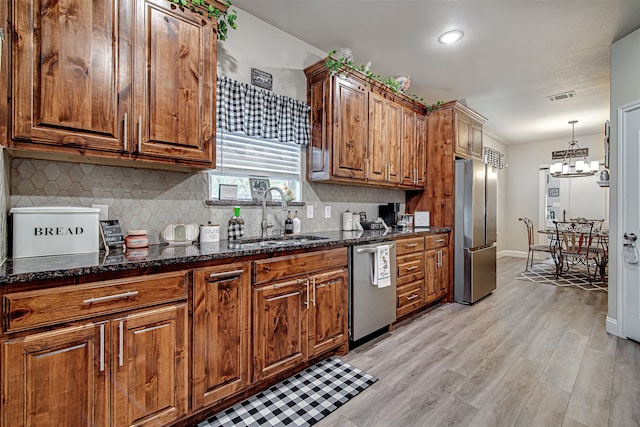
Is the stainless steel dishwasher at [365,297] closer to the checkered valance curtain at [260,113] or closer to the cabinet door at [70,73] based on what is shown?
the checkered valance curtain at [260,113]

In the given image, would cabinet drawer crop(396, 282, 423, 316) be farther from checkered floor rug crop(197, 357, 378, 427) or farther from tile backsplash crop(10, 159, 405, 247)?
tile backsplash crop(10, 159, 405, 247)

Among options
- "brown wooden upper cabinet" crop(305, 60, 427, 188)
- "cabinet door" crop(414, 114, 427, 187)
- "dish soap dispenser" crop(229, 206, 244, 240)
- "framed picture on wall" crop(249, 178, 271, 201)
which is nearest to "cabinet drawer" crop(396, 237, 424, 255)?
"brown wooden upper cabinet" crop(305, 60, 427, 188)

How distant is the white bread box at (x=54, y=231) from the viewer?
55.7 inches

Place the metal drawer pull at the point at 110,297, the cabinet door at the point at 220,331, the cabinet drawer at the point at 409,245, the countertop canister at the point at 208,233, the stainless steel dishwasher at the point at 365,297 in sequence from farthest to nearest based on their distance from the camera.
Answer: the cabinet drawer at the point at 409,245
the stainless steel dishwasher at the point at 365,297
the countertop canister at the point at 208,233
the cabinet door at the point at 220,331
the metal drawer pull at the point at 110,297

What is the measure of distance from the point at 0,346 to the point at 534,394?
279 cm

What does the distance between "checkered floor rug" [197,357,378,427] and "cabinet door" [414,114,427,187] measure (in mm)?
2611

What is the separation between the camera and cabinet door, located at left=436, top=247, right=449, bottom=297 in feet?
11.9

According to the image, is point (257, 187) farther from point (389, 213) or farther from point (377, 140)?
point (389, 213)

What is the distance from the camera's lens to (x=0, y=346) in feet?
3.58

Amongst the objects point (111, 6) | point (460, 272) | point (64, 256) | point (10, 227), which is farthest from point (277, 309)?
point (460, 272)

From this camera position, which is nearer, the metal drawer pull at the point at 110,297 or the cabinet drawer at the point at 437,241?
the metal drawer pull at the point at 110,297

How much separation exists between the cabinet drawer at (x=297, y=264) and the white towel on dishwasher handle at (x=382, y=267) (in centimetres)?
36

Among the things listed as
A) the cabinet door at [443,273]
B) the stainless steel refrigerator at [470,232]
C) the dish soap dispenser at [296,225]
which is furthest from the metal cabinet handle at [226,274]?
the stainless steel refrigerator at [470,232]

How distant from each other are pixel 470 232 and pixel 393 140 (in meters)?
1.49
